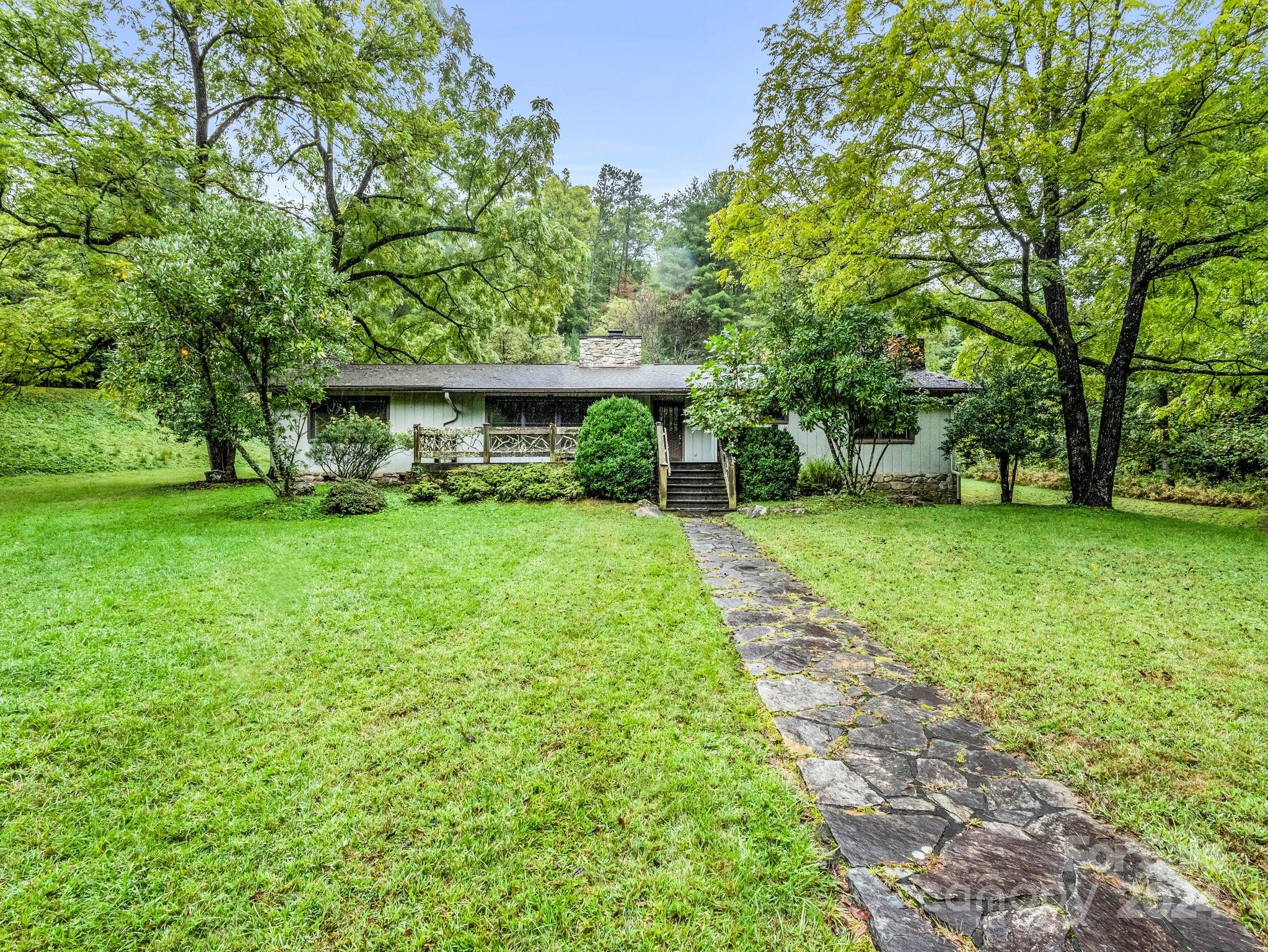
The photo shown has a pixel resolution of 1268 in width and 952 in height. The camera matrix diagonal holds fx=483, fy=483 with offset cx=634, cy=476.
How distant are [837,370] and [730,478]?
320 cm

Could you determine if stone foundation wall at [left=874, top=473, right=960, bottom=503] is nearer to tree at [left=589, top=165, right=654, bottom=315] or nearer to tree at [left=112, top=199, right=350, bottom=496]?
tree at [left=112, top=199, right=350, bottom=496]

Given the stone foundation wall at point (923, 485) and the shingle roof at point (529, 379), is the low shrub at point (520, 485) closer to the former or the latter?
the shingle roof at point (529, 379)

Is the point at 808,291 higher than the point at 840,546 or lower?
higher

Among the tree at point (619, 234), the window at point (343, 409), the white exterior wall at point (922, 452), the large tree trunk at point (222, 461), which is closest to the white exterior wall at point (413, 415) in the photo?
the window at point (343, 409)

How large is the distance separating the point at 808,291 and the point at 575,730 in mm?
10370

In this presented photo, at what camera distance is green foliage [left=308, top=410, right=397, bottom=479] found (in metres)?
10.4

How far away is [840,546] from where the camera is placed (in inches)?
268

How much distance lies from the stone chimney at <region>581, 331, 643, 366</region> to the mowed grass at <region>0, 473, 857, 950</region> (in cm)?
1195

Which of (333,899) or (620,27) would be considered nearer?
(333,899)

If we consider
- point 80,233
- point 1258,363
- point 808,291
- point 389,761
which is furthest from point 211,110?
point 1258,363

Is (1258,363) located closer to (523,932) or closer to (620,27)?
(523,932)

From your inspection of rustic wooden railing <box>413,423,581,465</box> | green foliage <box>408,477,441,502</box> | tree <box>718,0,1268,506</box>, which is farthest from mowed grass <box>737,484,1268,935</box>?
green foliage <box>408,477,441,502</box>

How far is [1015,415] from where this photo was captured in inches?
394

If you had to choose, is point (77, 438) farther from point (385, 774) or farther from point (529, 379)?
point (385, 774)
